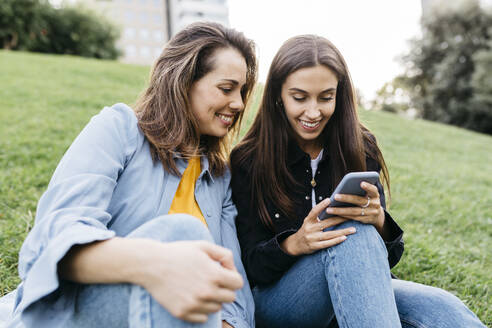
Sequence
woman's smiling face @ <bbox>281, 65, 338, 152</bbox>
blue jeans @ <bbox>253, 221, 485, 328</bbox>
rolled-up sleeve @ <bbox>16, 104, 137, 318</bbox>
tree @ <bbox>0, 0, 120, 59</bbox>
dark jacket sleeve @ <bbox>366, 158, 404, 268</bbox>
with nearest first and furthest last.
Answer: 1. rolled-up sleeve @ <bbox>16, 104, 137, 318</bbox>
2. blue jeans @ <bbox>253, 221, 485, 328</bbox>
3. dark jacket sleeve @ <bbox>366, 158, 404, 268</bbox>
4. woman's smiling face @ <bbox>281, 65, 338, 152</bbox>
5. tree @ <bbox>0, 0, 120, 59</bbox>

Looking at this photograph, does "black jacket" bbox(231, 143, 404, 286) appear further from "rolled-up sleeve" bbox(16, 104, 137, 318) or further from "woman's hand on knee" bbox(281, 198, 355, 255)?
"rolled-up sleeve" bbox(16, 104, 137, 318)

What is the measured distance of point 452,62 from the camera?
61.8 ft

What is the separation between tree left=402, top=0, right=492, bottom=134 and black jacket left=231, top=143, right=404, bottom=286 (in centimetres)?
1782

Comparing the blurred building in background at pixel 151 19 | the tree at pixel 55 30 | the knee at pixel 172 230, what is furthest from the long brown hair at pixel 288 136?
the blurred building in background at pixel 151 19

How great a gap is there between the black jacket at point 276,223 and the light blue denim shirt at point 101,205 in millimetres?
68

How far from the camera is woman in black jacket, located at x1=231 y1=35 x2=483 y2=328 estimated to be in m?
1.64

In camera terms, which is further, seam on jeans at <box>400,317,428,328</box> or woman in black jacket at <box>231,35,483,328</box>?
seam on jeans at <box>400,317,428,328</box>

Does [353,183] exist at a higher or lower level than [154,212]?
higher

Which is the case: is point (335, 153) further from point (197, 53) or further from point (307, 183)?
point (197, 53)

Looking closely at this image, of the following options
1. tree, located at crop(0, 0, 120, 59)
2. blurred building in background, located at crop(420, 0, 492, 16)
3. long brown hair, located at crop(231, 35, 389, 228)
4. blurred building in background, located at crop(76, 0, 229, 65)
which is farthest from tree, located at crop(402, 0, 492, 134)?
blurred building in background, located at crop(76, 0, 229, 65)

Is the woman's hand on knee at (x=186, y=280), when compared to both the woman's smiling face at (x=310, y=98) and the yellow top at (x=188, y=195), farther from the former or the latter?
the woman's smiling face at (x=310, y=98)

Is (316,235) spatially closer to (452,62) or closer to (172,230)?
(172,230)

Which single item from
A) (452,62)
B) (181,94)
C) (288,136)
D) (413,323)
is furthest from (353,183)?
(452,62)

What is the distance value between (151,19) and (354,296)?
5436 centimetres
